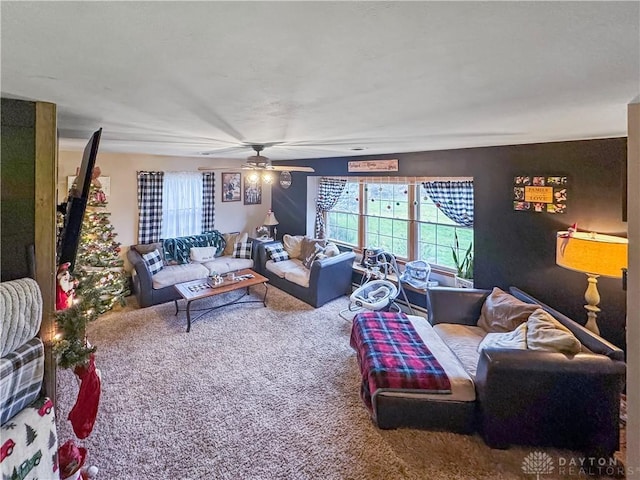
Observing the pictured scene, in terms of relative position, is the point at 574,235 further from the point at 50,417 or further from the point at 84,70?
the point at 50,417

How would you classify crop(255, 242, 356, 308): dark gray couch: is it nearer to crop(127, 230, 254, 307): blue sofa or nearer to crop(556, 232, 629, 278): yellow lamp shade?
crop(127, 230, 254, 307): blue sofa

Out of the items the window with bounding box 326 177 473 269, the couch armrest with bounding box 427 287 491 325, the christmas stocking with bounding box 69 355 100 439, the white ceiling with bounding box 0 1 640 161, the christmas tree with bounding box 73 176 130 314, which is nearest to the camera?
the white ceiling with bounding box 0 1 640 161

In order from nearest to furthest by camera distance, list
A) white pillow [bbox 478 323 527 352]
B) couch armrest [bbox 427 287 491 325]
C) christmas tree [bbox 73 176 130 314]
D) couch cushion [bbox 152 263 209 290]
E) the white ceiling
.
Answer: the white ceiling → white pillow [bbox 478 323 527 352] → couch armrest [bbox 427 287 491 325] → christmas tree [bbox 73 176 130 314] → couch cushion [bbox 152 263 209 290]

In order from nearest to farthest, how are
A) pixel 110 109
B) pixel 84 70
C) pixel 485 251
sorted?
1. pixel 84 70
2. pixel 110 109
3. pixel 485 251

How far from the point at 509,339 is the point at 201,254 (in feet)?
15.1

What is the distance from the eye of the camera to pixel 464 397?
2311 mm

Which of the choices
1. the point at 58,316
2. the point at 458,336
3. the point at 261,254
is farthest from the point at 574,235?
the point at 261,254

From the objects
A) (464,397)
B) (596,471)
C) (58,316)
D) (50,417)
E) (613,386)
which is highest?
(58,316)

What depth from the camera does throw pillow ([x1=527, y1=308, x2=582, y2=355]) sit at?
2.12 metres

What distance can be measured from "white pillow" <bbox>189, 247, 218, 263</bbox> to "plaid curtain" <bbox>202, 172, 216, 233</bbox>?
0.60m

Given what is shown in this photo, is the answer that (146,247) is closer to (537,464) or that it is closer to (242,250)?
(242,250)

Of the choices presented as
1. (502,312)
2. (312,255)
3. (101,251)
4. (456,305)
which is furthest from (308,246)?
(502,312)

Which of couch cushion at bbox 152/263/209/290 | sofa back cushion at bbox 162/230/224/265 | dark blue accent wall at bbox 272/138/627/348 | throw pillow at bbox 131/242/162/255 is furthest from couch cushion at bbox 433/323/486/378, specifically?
throw pillow at bbox 131/242/162/255

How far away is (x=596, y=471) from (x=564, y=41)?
2.56m
